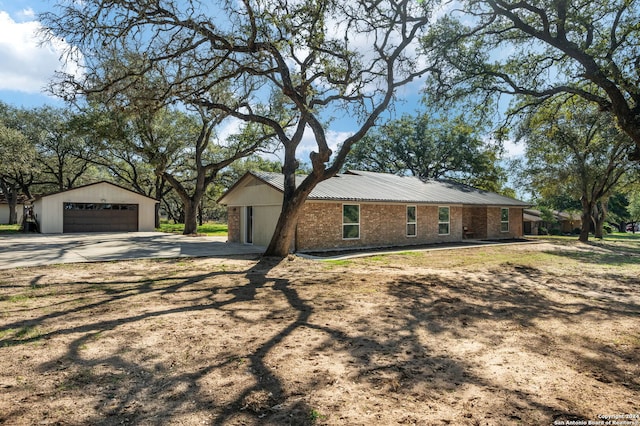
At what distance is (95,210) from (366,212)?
20.4 metres

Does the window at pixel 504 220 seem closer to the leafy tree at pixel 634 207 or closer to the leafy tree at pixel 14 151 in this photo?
the leafy tree at pixel 14 151

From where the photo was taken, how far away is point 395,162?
34.9 meters

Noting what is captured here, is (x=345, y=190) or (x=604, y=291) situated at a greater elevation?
(x=345, y=190)

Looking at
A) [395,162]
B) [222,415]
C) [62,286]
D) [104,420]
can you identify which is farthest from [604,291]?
[395,162]

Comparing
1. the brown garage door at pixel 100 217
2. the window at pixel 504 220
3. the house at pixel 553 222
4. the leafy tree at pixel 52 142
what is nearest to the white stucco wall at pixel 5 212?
the leafy tree at pixel 52 142

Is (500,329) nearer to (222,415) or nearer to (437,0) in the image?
(222,415)

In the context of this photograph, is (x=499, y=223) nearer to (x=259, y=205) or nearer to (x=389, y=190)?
(x=389, y=190)

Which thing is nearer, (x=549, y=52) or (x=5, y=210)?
(x=549, y=52)

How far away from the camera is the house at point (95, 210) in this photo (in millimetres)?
24094

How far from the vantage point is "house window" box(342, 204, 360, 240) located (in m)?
15.5

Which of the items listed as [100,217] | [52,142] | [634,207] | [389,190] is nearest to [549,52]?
[389,190]

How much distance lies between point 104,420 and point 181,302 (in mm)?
3777

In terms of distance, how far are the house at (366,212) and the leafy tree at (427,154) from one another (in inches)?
407

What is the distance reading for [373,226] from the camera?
1636cm
